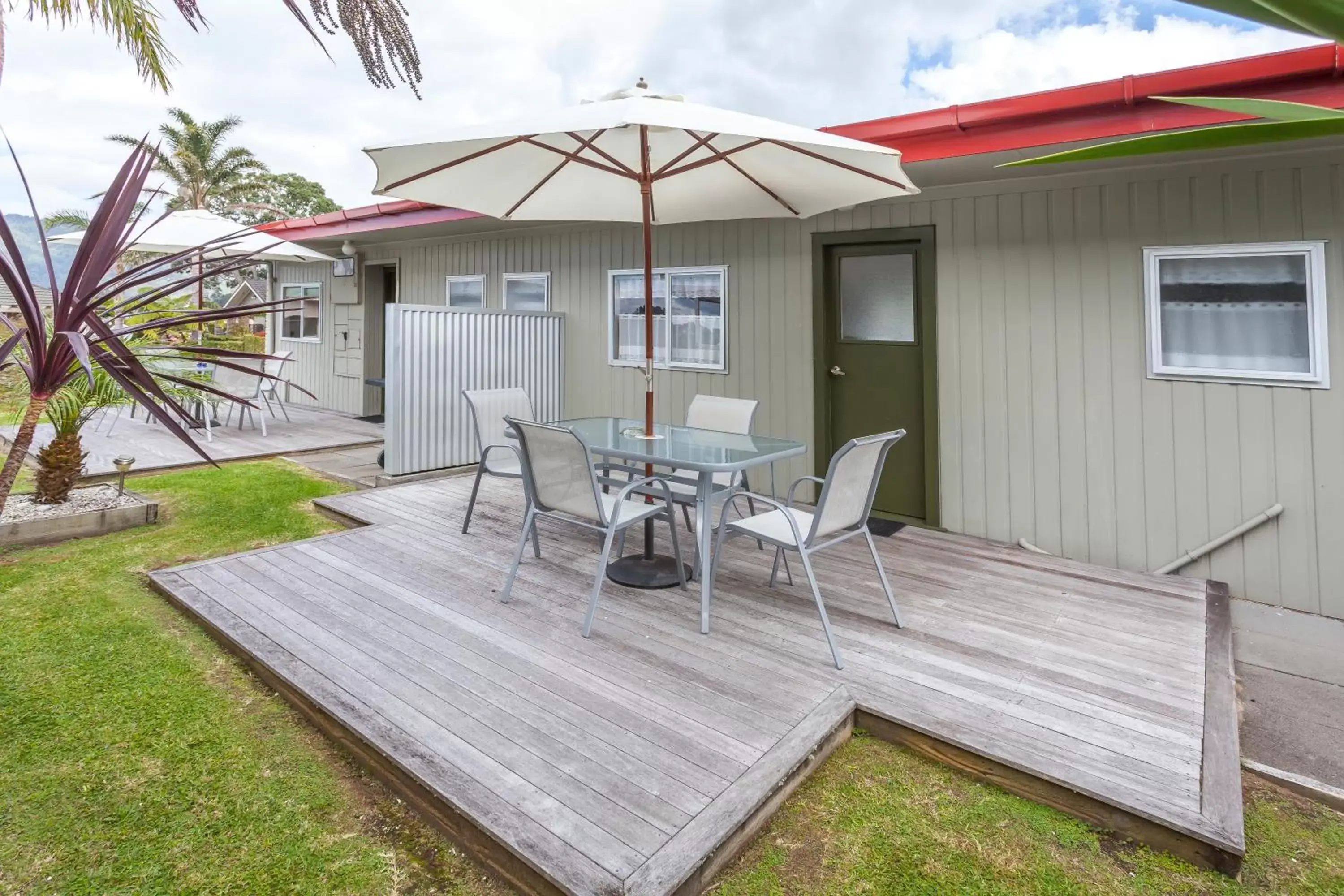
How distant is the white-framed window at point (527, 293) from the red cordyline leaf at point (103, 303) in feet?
15.0

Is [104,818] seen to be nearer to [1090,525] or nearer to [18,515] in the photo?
[18,515]

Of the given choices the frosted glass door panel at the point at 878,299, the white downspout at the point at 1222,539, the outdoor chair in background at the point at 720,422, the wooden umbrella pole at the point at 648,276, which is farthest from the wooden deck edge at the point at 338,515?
the white downspout at the point at 1222,539

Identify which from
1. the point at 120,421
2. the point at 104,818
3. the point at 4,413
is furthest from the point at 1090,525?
the point at 4,413

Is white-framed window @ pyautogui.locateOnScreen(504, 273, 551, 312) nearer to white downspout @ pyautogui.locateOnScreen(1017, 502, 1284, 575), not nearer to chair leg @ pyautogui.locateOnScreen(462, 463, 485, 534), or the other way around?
chair leg @ pyautogui.locateOnScreen(462, 463, 485, 534)

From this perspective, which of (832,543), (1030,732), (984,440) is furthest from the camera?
(984,440)

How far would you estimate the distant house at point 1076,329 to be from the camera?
3188 millimetres

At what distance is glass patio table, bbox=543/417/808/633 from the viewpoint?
8.93ft

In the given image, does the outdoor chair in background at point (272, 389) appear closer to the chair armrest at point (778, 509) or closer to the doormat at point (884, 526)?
the chair armrest at point (778, 509)

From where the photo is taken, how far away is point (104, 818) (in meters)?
1.75

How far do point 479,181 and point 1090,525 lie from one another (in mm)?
3826

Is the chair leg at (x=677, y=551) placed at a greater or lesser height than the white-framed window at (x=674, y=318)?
lesser

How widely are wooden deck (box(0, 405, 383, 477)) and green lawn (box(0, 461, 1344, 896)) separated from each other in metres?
3.85

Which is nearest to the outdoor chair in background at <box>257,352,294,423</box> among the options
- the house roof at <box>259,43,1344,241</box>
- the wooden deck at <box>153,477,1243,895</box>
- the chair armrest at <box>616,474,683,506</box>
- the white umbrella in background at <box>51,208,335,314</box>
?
the white umbrella in background at <box>51,208,335,314</box>

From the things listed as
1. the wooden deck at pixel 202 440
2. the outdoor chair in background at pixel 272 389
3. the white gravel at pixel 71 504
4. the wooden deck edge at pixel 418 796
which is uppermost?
the outdoor chair in background at pixel 272 389
